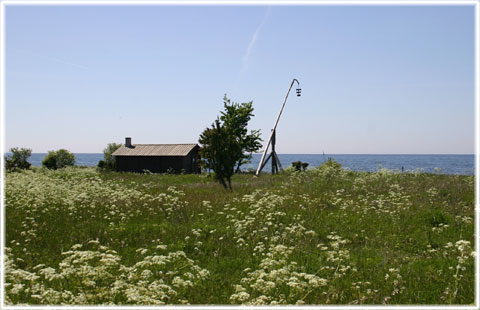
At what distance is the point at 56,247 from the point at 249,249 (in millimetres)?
4708

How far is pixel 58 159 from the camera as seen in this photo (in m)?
44.8

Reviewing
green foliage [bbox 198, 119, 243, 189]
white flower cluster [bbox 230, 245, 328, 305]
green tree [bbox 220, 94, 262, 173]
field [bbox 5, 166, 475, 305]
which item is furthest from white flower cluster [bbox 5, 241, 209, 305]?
green tree [bbox 220, 94, 262, 173]

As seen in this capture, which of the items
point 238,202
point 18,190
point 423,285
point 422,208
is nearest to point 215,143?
point 238,202

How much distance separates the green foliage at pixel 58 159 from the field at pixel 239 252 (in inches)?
1281

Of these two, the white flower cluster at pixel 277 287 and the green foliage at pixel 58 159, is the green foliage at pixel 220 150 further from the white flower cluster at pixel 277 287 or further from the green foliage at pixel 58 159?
the green foliage at pixel 58 159

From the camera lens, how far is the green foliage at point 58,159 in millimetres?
44469

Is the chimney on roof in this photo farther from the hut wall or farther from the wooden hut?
the hut wall

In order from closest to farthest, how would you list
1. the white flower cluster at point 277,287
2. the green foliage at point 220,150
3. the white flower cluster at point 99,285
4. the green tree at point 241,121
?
the white flower cluster at point 99,285 → the white flower cluster at point 277,287 → the green foliage at point 220,150 → the green tree at point 241,121

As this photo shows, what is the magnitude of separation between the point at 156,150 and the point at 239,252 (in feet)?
113

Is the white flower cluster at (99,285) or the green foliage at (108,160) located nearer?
the white flower cluster at (99,285)

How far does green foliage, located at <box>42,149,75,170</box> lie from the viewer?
44469mm

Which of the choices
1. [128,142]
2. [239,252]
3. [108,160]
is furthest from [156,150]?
[239,252]

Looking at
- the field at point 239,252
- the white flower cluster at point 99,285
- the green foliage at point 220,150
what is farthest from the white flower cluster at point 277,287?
the green foliage at point 220,150

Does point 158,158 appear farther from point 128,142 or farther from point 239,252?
point 239,252
